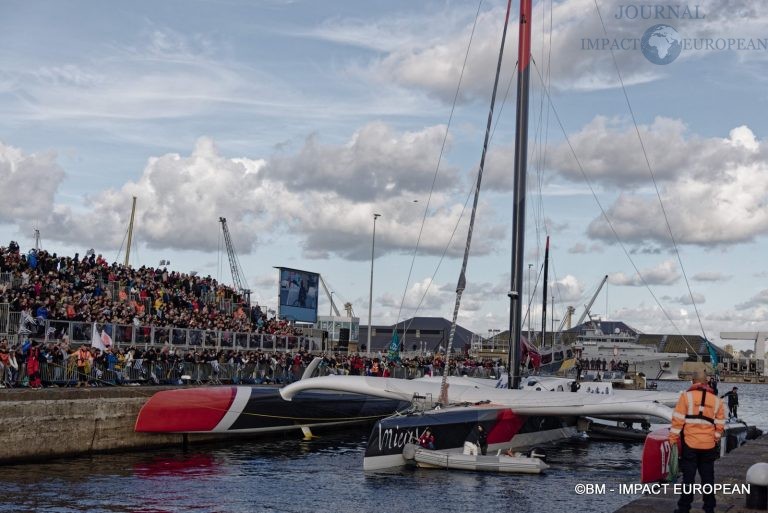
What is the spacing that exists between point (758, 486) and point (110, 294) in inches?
1026

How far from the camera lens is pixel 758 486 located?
10266mm

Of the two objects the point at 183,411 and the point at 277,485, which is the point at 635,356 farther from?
the point at 277,485

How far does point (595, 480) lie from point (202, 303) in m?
21.2

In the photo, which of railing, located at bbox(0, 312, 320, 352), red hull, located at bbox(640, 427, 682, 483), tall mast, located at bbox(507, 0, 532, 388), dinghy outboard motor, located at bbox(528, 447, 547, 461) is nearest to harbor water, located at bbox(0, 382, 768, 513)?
dinghy outboard motor, located at bbox(528, 447, 547, 461)

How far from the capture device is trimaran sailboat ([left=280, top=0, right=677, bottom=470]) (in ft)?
67.2

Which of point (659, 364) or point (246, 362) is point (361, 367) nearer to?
point (246, 362)

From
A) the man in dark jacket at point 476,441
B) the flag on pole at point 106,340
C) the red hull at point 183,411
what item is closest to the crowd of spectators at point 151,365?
the flag on pole at point 106,340

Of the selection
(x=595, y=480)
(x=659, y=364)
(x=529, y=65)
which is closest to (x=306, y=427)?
(x=595, y=480)

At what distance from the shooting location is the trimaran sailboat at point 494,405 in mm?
20484

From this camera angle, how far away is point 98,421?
880 inches

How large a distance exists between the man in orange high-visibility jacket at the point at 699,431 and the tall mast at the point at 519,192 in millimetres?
15830

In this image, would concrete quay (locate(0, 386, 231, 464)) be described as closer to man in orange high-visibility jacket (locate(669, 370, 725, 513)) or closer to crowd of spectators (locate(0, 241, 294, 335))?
crowd of spectators (locate(0, 241, 294, 335))

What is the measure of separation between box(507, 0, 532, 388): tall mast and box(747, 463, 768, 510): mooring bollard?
15.6 metres

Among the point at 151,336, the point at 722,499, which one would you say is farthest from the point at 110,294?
the point at 722,499
